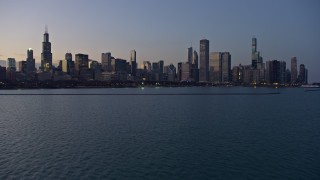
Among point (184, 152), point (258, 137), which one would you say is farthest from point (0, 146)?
point (258, 137)

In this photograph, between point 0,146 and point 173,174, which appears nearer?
point 173,174

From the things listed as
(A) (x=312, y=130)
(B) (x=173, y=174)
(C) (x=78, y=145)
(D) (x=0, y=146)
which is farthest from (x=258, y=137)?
(D) (x=0, y=146)

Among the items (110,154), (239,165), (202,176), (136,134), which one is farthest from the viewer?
(136,134)

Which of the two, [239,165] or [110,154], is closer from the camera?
[239,165]

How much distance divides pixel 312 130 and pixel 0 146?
186 ft

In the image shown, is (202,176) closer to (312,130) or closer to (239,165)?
(239,165)

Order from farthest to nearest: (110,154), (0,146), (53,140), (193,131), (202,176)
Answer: (193,131)
(53,140)
(0,146)
(110,154)
(202,176)

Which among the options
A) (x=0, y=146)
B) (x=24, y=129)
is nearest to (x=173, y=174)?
(x=0, y=146)

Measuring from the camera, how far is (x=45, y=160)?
37.2 metres

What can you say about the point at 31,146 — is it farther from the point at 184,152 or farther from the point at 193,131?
the point at 193,131

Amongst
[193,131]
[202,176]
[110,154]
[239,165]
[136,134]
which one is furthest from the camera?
[193,131]

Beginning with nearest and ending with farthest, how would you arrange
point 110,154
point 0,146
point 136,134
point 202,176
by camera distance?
point 202,176
point 110,154
point 0,146
point 136,134

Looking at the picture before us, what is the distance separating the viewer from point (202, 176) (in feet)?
105

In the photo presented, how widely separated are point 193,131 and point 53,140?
25299mm
